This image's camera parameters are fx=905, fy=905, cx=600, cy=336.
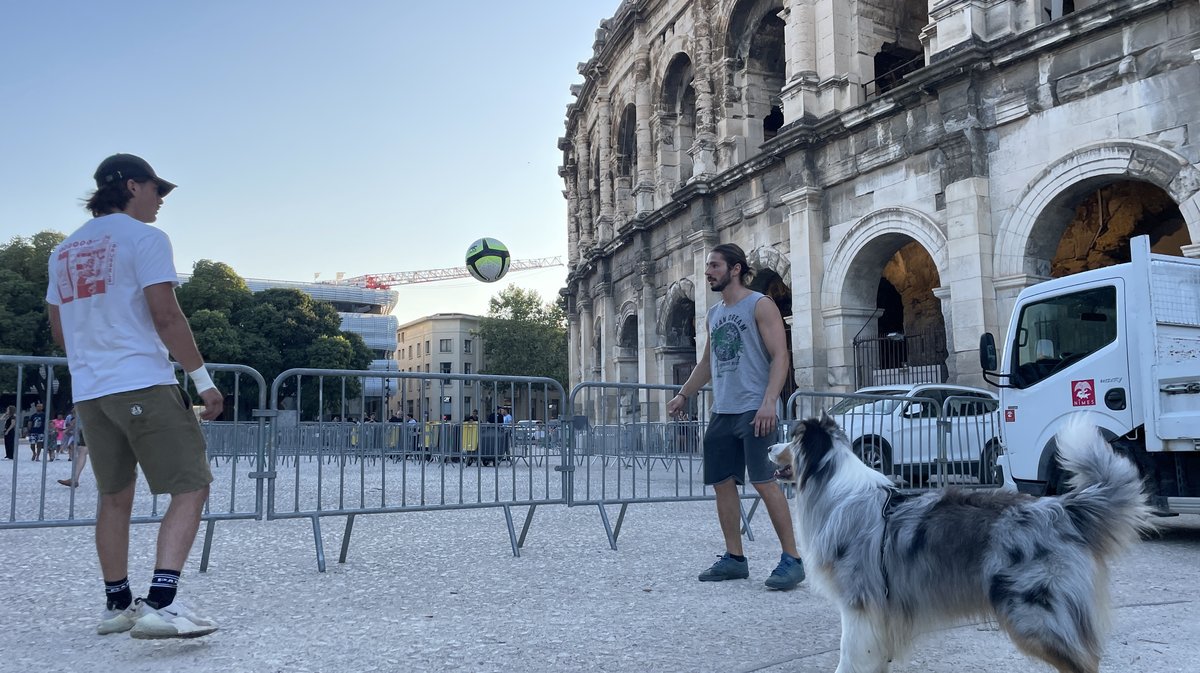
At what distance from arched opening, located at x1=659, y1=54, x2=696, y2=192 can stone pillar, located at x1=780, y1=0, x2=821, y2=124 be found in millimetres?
6908

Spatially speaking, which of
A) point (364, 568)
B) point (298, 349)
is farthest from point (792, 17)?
point (298, 349)

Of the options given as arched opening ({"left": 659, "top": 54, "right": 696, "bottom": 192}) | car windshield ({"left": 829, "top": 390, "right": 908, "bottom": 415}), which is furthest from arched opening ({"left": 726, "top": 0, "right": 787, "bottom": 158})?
car windshield ({"left": 829, "top": 390, "right": 908, "bottom": 415})

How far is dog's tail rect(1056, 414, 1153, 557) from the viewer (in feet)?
10.7

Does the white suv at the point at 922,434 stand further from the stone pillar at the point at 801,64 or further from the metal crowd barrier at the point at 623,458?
the stone pillar at the point at 801,64

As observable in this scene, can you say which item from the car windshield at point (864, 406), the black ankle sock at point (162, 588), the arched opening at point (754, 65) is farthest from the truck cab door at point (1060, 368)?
the arched opening at point (754, 65)

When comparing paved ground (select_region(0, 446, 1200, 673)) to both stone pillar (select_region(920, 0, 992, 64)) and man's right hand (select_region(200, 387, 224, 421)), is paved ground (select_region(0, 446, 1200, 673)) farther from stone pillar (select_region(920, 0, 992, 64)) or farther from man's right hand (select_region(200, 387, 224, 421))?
stone pillar (select_region(920, 0, 992, 64))

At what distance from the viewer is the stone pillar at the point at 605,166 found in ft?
104

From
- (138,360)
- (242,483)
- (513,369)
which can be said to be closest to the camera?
(138,360)

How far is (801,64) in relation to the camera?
18906mm

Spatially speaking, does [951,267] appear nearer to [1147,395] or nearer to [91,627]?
[1147,395]

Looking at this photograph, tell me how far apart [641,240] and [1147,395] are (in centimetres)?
2007

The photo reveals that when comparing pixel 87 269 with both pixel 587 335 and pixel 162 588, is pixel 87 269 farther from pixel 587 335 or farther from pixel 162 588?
pixel 587 335

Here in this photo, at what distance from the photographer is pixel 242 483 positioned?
14602 mm

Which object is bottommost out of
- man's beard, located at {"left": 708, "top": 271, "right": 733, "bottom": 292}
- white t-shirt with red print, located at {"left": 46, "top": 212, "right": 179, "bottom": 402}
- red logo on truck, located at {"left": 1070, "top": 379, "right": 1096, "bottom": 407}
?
red logo on truck, located at {"left": 1070, "top": 379, "right": 1096, "bottom": 407}
